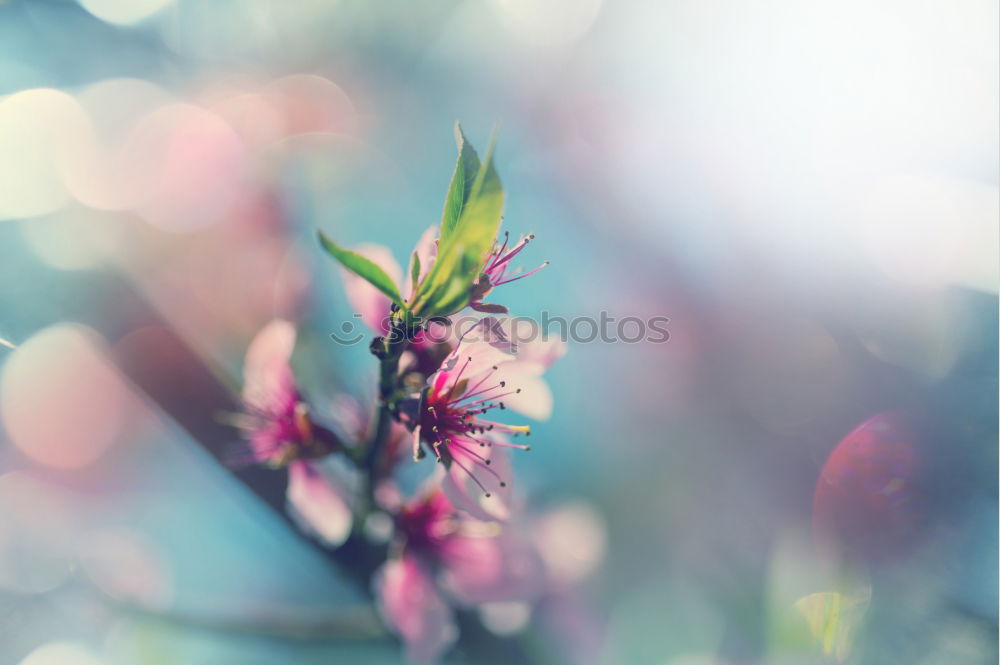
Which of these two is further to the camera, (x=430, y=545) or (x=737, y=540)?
(x=737, y=540)

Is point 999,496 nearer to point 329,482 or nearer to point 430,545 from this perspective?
point 430,545

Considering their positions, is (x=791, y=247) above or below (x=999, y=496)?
above

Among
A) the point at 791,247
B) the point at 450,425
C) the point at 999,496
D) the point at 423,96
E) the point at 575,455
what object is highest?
the point at 423,96

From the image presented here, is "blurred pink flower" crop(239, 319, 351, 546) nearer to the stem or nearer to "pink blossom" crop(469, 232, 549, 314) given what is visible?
the stem

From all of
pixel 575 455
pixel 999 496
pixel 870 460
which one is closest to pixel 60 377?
pixel 575 455

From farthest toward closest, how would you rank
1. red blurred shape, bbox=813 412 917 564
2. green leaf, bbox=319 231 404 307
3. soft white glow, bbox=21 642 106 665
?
red blurred shape, bbox=813 412 917 564, soft white glow, bbox=21 642 106 665, green leaf, bbox=319 231 404 307

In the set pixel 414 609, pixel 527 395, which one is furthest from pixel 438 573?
pixel 527 395

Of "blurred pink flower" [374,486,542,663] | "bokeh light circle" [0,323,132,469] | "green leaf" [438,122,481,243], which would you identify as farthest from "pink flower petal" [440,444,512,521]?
"bokeh light circle" [0,323,132,469]

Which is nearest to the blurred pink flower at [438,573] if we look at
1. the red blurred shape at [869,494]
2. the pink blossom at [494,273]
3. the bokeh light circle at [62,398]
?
the pink blossom at [494,273]
